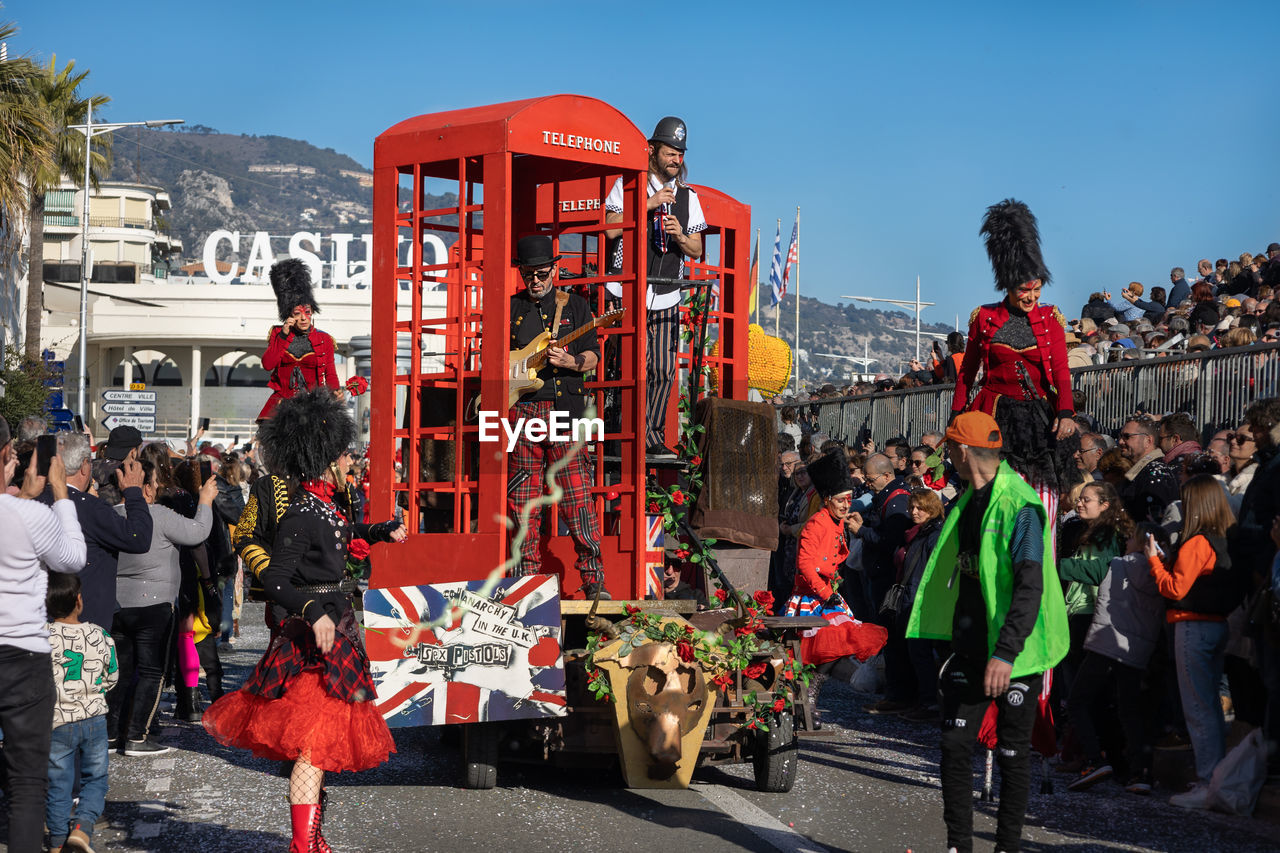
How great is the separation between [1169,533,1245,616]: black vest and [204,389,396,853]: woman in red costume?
4.45 m

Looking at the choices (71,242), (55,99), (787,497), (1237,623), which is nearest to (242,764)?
(1237,623)

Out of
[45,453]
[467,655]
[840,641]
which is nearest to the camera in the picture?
[45,453]

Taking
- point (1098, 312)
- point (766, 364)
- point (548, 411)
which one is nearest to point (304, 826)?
point (548, 411)

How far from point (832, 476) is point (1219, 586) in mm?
3168

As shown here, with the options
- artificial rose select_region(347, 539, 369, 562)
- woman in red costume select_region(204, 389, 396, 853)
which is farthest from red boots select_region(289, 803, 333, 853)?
artificial rose select_region(347, 539, 369, 562)

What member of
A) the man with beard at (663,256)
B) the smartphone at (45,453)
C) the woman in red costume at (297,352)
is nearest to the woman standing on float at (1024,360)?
the man with beard at (663,256)

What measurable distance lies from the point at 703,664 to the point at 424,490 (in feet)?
6.92

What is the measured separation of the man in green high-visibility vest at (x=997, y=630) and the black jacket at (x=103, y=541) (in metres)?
4.26

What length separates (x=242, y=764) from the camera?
888cm

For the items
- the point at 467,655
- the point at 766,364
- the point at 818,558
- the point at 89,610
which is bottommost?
the point at 467,655

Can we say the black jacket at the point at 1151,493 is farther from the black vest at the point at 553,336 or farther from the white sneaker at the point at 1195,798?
the black vest at the point at 553,336

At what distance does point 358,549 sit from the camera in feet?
20.8

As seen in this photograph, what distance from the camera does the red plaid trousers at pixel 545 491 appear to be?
8.22 meters

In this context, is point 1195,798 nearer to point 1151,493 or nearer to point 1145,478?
point 1151,493
